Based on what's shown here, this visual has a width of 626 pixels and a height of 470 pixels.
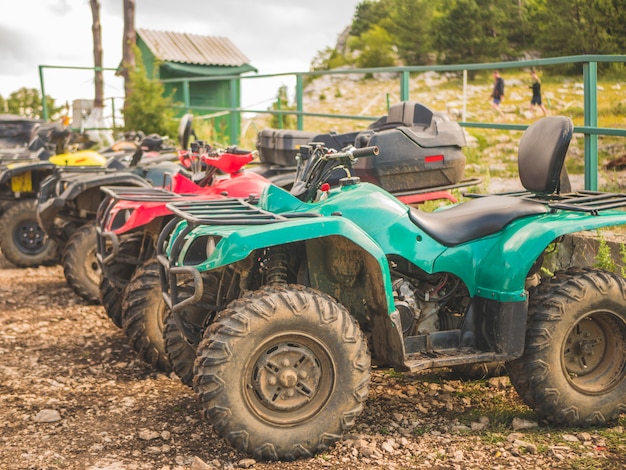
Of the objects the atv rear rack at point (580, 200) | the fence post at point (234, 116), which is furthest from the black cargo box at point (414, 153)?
the fence post at point (234, 116)

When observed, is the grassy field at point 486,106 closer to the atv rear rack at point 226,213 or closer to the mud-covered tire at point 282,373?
the atv rear rack at point 226,213

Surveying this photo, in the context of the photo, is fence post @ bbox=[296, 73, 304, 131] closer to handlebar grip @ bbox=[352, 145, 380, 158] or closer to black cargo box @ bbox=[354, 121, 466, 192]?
black cargo box @ bbox=[354, 121, 466, 192]

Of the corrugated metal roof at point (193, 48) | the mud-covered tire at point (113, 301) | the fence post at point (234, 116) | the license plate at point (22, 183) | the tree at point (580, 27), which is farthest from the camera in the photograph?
the corrugated metal roof at point (193, 48)

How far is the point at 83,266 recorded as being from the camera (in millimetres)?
7453

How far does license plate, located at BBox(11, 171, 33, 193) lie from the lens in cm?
944

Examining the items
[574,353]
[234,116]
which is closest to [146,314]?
[574,353]

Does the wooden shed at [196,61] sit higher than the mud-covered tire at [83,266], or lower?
higher

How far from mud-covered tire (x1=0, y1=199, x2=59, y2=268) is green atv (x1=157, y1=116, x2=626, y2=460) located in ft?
18.0

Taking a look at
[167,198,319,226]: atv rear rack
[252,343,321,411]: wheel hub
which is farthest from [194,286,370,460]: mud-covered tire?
[167,198,319,226]: atv rear rack

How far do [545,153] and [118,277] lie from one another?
9.98 feet

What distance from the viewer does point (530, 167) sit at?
4375 mm

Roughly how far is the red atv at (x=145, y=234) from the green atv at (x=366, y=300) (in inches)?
31.8

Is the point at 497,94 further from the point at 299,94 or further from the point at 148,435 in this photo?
the point at 148,435

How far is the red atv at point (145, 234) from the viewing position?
518 cm
